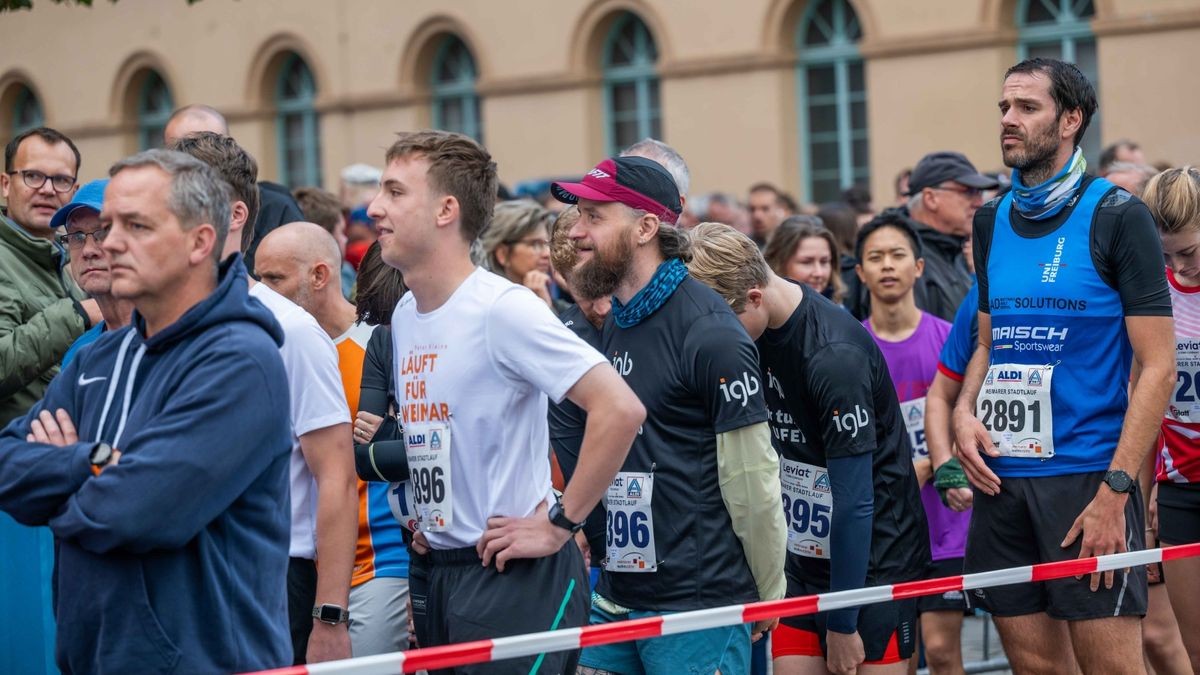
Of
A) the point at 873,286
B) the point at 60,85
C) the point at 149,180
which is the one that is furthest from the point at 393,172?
the point at 60,85

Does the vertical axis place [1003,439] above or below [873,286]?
below

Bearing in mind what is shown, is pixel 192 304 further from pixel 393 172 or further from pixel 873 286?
pixel 873 286

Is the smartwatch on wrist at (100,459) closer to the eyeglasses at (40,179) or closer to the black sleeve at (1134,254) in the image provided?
the black sleeve at (1134,254)

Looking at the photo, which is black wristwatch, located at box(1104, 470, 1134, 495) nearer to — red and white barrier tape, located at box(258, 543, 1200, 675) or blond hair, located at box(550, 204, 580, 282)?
red and white barrier tape, located at box(258, 543, 1200, 675)

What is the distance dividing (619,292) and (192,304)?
5.00 ft

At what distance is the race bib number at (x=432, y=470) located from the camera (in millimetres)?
4094

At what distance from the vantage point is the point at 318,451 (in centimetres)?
434

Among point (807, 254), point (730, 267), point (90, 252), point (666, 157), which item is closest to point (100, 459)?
point (90, 252)

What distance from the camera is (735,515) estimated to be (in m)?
4.57

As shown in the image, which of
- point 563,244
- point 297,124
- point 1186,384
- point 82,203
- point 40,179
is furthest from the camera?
point 297,124

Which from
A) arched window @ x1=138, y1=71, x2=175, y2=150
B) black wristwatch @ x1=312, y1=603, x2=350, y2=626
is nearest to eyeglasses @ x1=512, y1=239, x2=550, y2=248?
black wristwatch @ x1=312, y1=603, x2=350, y2=626

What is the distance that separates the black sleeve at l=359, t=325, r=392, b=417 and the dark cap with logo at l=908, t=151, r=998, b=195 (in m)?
4.03

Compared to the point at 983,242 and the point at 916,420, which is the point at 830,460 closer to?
the point at 983,242

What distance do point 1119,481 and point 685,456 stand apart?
1344 millimetres
